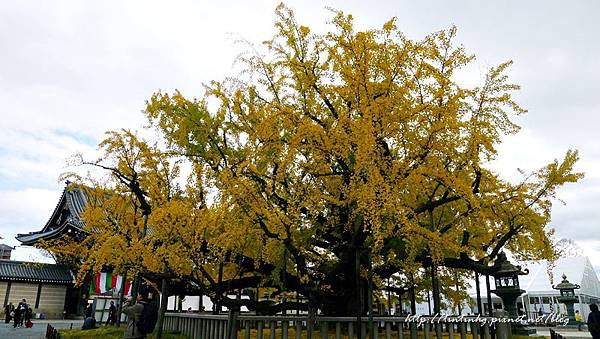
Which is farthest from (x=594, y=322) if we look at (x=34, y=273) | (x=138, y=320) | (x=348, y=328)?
(x=34, y=273)

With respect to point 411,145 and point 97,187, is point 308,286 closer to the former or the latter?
point 411,145

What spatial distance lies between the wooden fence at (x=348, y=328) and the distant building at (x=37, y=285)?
22612mm

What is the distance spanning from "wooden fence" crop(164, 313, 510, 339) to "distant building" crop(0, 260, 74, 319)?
22612 mm

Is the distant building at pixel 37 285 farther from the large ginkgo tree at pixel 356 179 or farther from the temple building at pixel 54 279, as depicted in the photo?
the large ginkgo tree at pixel 356 179

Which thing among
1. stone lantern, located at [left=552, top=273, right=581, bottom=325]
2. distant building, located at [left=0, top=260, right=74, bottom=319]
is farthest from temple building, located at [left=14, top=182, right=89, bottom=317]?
stone lantern, located at [left=552, top=273, right=581, bottom=325]

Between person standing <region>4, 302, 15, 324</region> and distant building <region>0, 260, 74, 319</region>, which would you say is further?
distant building <region>0, 260, 74, 319</region>

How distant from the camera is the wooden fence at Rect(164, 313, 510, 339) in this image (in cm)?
923

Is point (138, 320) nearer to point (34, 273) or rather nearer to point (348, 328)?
point (348, 328)

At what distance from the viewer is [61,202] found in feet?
108

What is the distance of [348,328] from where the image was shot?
951 cm

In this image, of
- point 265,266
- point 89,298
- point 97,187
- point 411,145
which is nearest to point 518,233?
point 411,145

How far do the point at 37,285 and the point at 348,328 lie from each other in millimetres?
27069

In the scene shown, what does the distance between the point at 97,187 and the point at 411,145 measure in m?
10.7

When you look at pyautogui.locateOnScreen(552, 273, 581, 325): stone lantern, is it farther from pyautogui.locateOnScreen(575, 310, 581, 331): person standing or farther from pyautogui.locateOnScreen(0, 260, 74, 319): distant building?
pyautogui.locateOnScreen(0, 260, 74, 319): distant building
